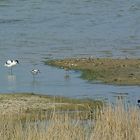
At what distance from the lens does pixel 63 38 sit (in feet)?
129

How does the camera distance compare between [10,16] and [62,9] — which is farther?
[62,9]

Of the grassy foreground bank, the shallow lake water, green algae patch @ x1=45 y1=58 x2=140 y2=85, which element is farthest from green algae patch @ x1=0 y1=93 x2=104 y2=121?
green algae patch @ x1=45 y1=58 x2=140 y2=85

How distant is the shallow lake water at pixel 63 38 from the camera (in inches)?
972

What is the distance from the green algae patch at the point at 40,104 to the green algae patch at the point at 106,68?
13.7 feet

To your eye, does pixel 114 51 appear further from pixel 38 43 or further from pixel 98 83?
pixel 98 83

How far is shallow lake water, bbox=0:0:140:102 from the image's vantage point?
81.0 feet

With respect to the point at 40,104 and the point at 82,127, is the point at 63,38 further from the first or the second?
the point at 82,127

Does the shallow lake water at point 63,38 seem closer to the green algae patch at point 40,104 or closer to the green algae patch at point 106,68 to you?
the green algae patch at point 106,68

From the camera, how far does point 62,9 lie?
53.6m

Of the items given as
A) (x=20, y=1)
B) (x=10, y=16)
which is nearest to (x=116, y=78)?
(x=10, y=16)

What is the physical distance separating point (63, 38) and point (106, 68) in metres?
11.4

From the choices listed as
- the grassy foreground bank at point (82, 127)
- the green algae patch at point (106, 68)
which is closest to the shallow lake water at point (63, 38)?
the green algae patch at point (106, 68)

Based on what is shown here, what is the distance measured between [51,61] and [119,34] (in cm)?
1103

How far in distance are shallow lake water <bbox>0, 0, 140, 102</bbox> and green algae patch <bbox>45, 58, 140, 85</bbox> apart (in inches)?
20.3
